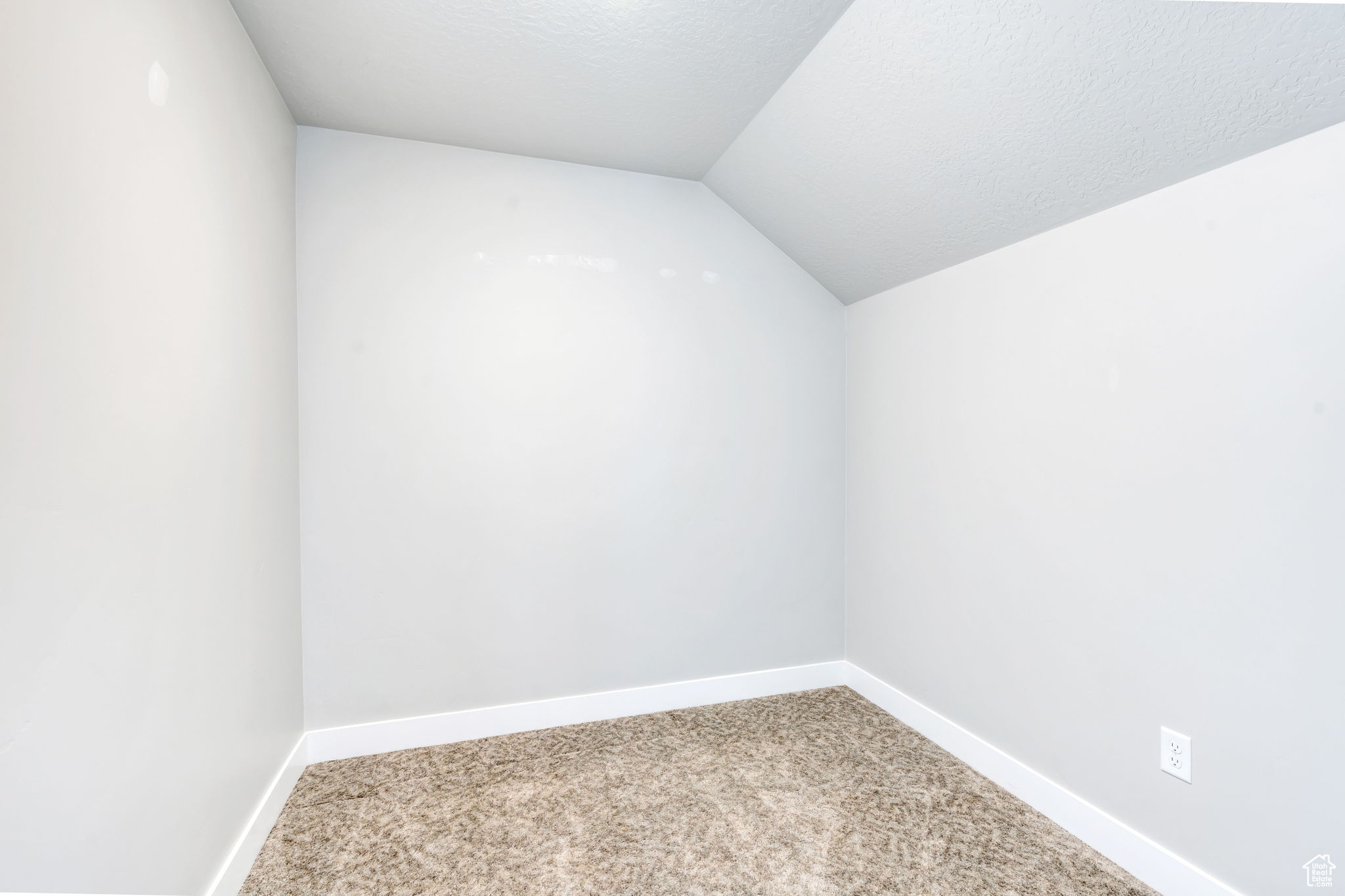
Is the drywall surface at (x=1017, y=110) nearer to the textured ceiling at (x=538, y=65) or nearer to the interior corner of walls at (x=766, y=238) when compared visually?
the textured ceiling at (x=538, y=65)

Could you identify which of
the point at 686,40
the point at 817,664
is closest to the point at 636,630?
the point at 817,664

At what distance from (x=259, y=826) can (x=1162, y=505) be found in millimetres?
2699

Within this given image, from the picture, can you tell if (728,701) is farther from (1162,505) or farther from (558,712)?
(1162,505)

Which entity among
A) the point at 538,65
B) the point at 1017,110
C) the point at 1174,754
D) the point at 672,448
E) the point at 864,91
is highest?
the point at 538,65

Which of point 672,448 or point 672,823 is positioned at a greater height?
point 672,448

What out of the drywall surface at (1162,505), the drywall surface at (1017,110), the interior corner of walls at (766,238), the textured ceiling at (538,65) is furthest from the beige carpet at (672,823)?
the textured ceiling at (538,65)

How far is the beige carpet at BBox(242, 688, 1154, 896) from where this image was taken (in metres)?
1.66

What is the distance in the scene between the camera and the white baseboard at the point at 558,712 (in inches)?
91.7

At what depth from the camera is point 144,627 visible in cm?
121

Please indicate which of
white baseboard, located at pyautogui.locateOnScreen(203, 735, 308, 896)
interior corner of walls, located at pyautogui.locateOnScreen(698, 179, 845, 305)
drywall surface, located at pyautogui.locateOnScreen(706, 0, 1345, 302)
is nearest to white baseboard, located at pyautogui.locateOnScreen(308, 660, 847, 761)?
white baseboard, located at pyautogui.locateOnScreen(203, 735, 308, 896)

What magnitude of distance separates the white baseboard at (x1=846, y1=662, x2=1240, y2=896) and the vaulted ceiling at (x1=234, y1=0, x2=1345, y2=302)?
1769 millimetres

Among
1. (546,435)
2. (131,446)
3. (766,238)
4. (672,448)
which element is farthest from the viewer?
(766,238)

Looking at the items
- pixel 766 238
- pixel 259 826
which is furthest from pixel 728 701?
pixel 766 238

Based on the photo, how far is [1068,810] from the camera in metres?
1.86
